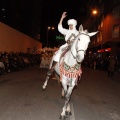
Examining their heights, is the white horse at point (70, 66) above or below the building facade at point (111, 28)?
below

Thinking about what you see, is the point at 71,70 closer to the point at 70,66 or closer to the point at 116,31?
the point at 70,66

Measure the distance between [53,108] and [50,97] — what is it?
192cm

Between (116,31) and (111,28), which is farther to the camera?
(111,28)

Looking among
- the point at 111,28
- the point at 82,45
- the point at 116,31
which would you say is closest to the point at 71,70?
the point at 82,45

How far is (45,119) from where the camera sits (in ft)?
21.9

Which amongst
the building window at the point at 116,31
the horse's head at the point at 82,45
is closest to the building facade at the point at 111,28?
the building window at the point at 116,31

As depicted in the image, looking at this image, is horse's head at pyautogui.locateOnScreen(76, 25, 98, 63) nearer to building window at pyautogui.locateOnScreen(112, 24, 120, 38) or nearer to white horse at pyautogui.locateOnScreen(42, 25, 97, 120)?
white horse at pyautogui.locateOnScreen(42, 25, 97, 120)

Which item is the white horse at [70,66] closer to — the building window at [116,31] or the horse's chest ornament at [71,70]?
the horse's chest ornament at [71,70]

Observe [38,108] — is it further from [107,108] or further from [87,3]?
[87,3]

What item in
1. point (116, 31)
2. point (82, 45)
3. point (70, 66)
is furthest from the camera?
point (116, 31)

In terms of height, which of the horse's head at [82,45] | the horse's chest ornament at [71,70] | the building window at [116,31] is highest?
the building window at [116,31]

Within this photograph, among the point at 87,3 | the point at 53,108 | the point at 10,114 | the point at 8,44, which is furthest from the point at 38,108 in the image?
the point at 87,3

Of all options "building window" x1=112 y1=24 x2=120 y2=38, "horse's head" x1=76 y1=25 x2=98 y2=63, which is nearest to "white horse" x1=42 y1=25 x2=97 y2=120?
"horse's head" x1=76 y1=25 x2=98 y2=63

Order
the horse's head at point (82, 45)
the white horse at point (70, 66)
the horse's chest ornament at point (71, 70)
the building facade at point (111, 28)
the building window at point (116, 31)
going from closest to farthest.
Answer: the horse's head at point (82, 45) → the white horse at point (70, 66) → the horse's chest ornament at point (71, 70) → the building facade at point (111, 28) → the building window at point (116, 31)
